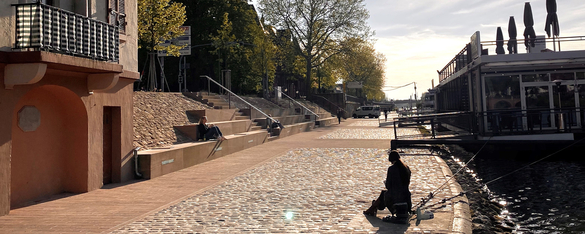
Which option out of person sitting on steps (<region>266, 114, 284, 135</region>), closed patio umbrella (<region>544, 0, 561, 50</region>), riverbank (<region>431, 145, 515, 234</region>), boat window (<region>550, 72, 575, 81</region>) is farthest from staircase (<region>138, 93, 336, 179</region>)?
closed patio umbrella (<region>544, 0, 561, 50</region>)

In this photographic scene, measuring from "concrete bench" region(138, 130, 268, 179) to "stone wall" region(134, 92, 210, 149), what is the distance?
66 centimetres

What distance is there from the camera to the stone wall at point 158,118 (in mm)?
12758

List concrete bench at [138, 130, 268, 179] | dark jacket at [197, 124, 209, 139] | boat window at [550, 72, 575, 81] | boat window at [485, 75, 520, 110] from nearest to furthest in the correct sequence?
concrete bench at [138, 130, 268, 179] < dark jacket at [197, 124, 209, 139] < boat window at [550, 72, 575, 81] < boat window at [485, 75, 520, 110]

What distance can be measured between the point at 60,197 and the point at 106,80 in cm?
→ 250

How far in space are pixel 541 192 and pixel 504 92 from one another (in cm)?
866

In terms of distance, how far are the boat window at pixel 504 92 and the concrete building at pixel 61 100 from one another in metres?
13.4

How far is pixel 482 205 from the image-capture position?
8.53m

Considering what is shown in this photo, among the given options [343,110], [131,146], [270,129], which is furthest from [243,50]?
[131,146]

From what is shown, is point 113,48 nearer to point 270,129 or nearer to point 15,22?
point 15,22

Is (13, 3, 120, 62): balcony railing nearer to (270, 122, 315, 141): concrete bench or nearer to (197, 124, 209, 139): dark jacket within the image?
(197, 124, 209, 139): dark jacket

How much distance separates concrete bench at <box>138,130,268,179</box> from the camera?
10.8 meters

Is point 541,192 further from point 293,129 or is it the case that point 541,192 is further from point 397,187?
point 293,129

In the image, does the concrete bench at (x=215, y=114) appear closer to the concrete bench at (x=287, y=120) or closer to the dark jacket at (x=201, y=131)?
the dark jacket at (x=201, y=131)

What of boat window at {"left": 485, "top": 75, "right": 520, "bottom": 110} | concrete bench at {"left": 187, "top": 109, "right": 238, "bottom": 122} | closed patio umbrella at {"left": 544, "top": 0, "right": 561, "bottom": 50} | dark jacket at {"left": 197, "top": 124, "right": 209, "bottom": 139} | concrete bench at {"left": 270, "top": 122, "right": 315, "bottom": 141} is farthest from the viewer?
concrete bench at {"left": 270, "top": 122, "right": 315, "bottom": 141}
